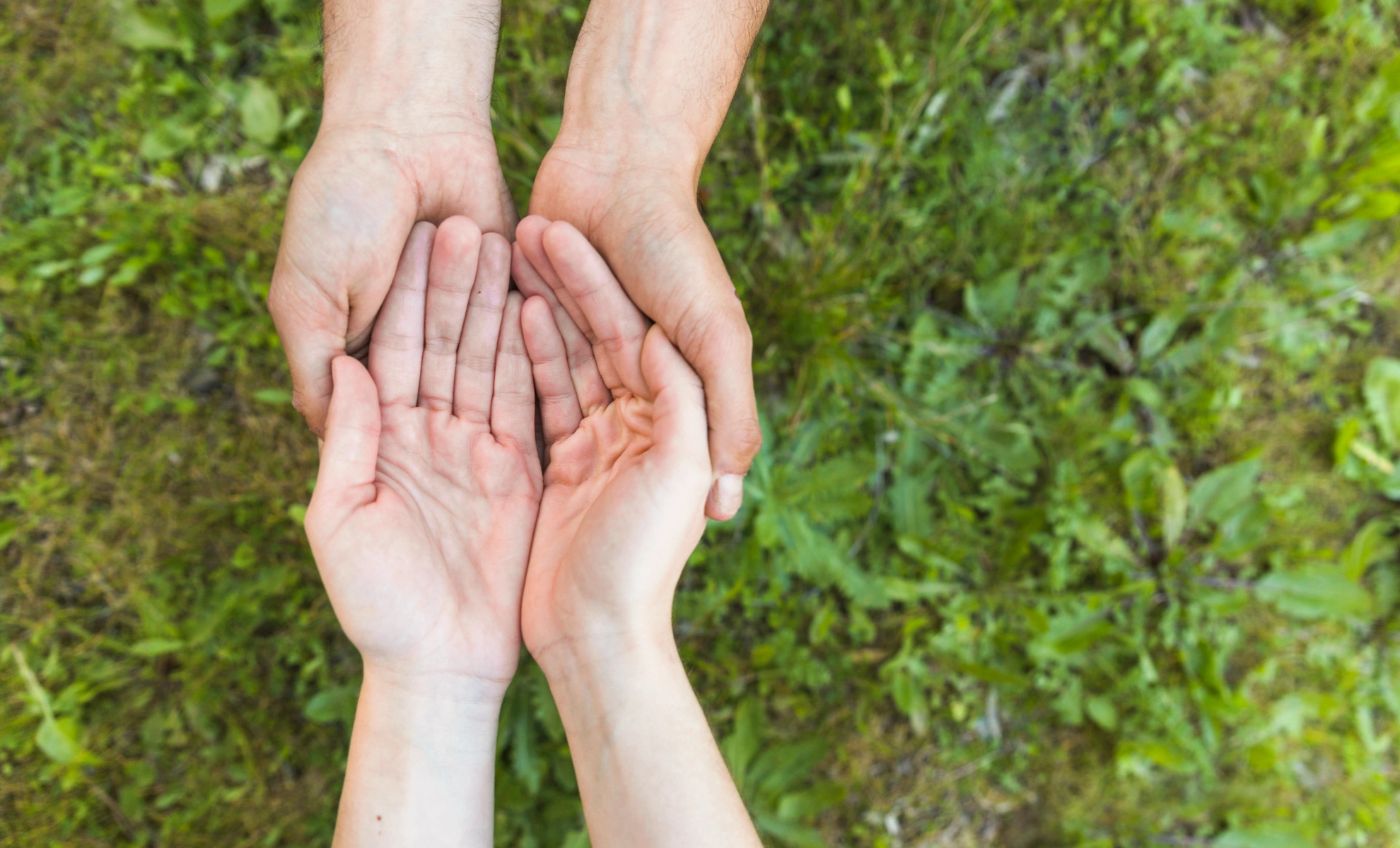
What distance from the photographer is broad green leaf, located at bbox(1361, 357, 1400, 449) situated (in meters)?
3.10

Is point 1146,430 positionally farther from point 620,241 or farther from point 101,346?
point 101,346

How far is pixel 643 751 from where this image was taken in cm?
180

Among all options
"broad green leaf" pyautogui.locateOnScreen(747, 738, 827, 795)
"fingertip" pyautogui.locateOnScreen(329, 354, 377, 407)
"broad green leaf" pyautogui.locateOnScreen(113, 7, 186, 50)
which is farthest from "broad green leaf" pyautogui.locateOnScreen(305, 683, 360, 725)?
"broad green leaf" pyautogui.locateOnScreen(113, 7, 186, 50)

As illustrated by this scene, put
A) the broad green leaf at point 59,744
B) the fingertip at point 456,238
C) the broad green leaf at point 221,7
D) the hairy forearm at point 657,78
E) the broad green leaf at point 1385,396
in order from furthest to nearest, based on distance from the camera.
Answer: the broad green leaf at point 1385,396 → the broad green leaf at point 221,7 → the broad green leaf at point 59,744 → the hairy forearm at point 657,78 → the fingertip at point 456,238

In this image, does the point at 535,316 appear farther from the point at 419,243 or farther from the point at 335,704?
the point at 335,704

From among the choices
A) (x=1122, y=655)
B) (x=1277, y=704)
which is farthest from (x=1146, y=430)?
(x=1277, y=704)

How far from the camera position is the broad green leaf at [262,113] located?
9.48 ft

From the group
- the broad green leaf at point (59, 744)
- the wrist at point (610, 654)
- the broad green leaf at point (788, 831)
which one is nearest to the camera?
the wrist at point (610, 654)

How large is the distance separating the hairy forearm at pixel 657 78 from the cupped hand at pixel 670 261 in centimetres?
5

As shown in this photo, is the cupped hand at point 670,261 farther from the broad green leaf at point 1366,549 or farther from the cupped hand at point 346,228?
the broad green leaf at point 1366,549

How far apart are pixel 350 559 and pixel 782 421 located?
1.54 meters

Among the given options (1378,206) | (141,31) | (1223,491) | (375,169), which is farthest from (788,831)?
(141,31)

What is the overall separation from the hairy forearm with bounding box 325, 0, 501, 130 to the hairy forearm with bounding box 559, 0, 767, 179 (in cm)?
33

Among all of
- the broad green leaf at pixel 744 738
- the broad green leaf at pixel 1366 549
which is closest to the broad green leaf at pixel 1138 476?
the broad green leaf at pixel 1366 549
